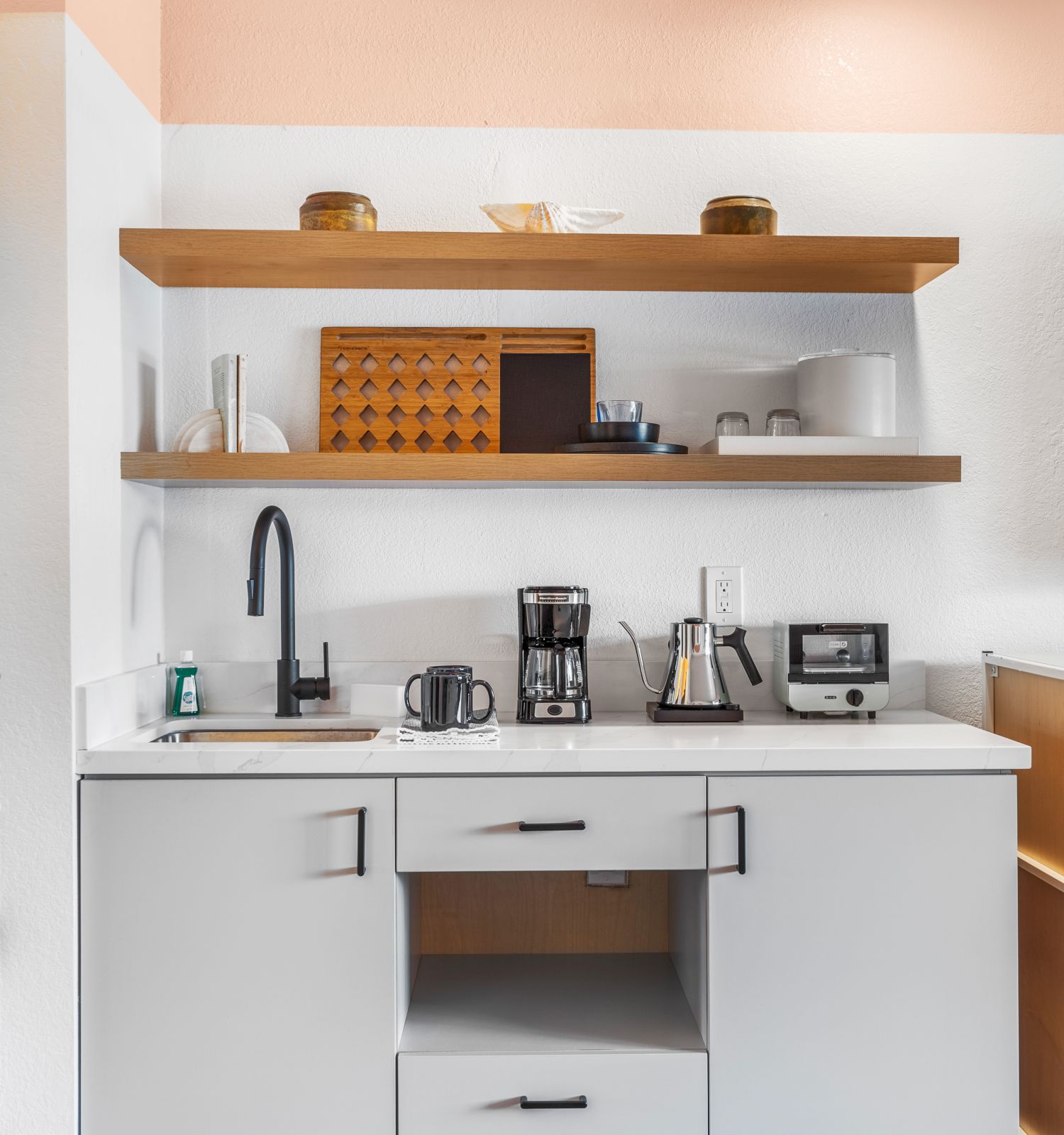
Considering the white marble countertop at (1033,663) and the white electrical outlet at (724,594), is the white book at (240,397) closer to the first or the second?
the white electrical outlet at (724,594)

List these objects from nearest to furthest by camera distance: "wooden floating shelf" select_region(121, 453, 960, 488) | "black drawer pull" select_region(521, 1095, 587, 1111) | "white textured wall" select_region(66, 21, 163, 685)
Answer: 1. "black drawer pull" select_region(521, 1095, 587, 1111)
2. "white textured wall" select_region(66, 21, 163, 685)
3. "wooden floating shelf" select_region(121, 453, 960, 488)

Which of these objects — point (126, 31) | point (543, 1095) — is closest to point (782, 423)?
point (543, 1095)

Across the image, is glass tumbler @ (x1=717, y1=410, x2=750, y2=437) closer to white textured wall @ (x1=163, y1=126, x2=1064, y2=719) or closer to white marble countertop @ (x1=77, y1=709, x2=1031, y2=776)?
white textured wall @ (x1=163, y1=126, x2=1064, y2=719)

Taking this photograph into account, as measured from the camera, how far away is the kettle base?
6.40 ft

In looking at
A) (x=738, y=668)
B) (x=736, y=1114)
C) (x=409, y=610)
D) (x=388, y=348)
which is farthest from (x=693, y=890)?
(x=388, y=348)

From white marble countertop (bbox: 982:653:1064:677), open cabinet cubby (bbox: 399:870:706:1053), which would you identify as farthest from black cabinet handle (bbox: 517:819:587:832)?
white marble countertop (bbox: 982:653:1064:677)

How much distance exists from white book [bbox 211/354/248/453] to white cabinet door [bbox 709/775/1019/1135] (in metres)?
1.21

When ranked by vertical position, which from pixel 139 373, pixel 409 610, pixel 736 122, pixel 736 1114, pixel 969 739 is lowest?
pixel 736 1114

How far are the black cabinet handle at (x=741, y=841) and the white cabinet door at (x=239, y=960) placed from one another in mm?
625

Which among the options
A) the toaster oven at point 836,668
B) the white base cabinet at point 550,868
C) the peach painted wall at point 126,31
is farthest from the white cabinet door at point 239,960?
the peach painted wall at point 126,31

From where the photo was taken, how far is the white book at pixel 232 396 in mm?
1940

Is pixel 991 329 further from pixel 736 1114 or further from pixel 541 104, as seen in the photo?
pixel 736 1114

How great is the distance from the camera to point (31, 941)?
5.43 feet

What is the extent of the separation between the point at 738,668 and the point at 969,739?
0.55 metres
